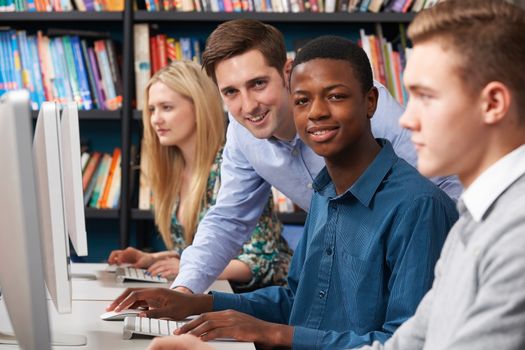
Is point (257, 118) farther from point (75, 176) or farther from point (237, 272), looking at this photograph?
point (75, 176)

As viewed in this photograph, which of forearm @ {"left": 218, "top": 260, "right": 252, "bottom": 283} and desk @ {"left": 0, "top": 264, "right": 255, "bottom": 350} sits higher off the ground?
desk @ {"left": 0, "top": 264, "right": 255, "bottom": 350}

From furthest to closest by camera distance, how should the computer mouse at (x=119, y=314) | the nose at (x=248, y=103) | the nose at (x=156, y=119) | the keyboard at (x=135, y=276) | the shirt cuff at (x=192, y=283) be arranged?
the nose at (x=156, y=119) < the keyboard at (x=135, y=276) < the nose at (x=248, y=103) < the shirt cuff at (x=192, y=283) < the computer mouse at (x=119, y=314)

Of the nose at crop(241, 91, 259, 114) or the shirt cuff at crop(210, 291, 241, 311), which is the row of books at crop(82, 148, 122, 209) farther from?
the shirt cuff at crop(210, 291, 241, 311)

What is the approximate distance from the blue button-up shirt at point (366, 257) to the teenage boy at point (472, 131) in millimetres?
381

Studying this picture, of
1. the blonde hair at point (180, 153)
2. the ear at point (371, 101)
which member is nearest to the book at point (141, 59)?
the blonde hair at point (180, 153)

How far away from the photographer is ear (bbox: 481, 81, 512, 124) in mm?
999

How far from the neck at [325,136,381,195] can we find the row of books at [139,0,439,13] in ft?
6.34

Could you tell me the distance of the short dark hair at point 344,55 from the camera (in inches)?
66.2

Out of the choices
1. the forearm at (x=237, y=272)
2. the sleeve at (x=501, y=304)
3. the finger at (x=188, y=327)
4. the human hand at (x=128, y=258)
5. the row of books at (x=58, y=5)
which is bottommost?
the forearm at (x=237, y=272)

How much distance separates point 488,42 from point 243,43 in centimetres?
130

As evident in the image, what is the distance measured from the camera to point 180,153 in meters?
3.11

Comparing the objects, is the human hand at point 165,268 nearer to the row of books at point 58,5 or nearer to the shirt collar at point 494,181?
the row of books at point 58,5

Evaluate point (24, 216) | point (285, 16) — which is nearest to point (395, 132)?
point (24, 216)

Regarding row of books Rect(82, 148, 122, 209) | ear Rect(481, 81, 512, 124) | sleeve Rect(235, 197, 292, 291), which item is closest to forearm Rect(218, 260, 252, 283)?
sleeve Rect(235, 197, 292, 291)
